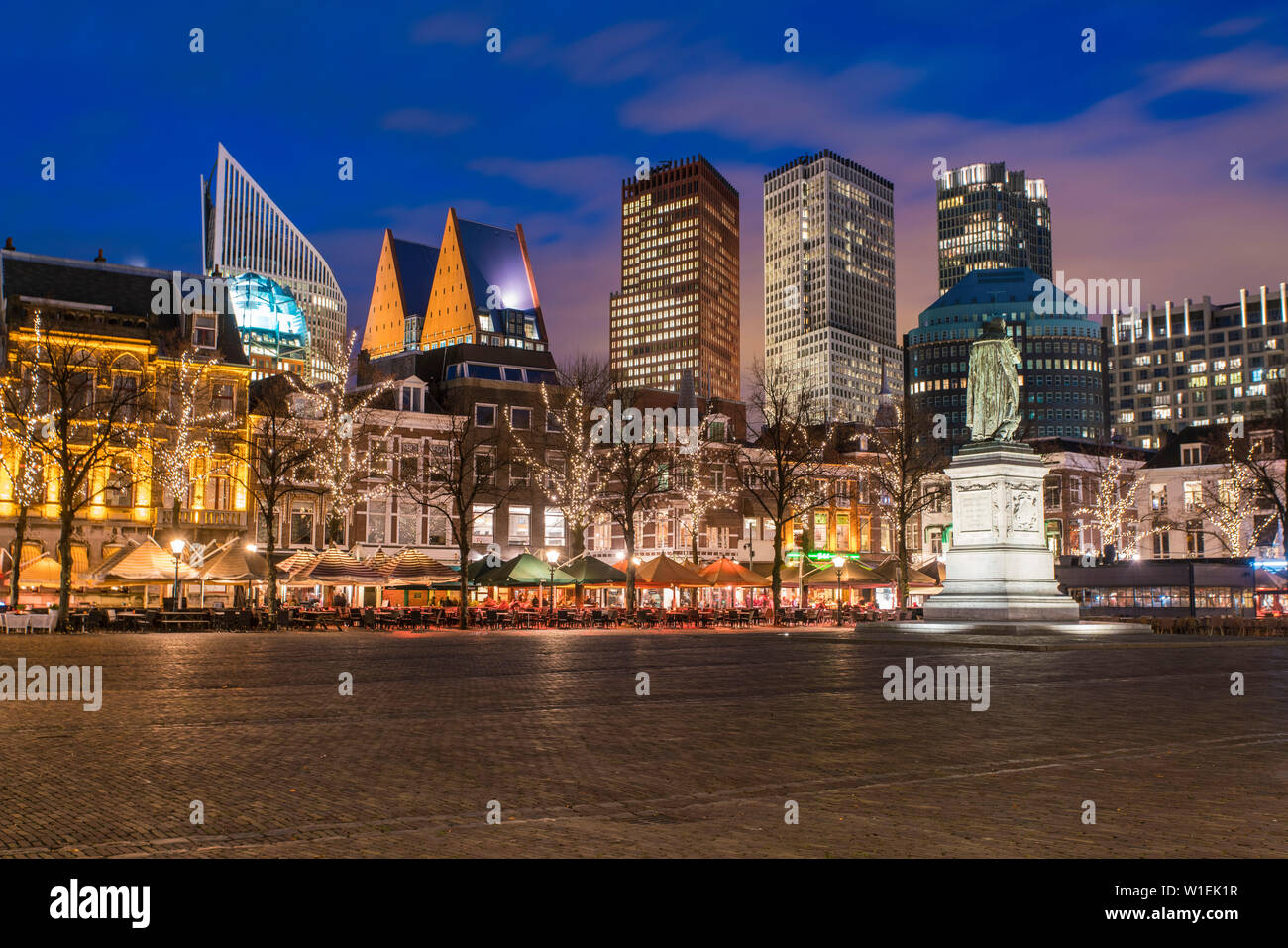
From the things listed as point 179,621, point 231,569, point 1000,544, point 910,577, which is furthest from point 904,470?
point 179,621

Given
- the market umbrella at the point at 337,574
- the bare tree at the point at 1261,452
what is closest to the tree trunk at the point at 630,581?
the market umbrella at the point at 337,574

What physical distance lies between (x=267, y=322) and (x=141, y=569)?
8033 cm

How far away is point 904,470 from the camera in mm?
61281

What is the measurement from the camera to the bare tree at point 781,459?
2215 inches

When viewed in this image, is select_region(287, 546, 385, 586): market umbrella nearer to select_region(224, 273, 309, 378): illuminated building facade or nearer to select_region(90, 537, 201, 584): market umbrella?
select_region(90, 537, 201, 584): market umbrella

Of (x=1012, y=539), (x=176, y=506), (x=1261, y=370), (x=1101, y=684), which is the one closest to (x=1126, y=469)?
(x=1012, y=539)

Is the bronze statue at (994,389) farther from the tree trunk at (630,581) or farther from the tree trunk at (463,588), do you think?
the tree trunk at (463,588)

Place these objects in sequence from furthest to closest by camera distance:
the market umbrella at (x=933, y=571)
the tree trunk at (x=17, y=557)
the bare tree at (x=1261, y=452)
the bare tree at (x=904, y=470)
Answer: the bare tree at (x=1261, y=452) < the bare tree at (x=904, y=470) < the market umbrella at (x=933, y=571) < the tree trunk at (x=17, y=557)

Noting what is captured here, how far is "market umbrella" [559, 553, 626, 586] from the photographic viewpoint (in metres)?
50.8

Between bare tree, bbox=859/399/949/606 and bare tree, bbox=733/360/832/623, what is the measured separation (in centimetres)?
372

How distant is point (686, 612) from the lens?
2195 inches

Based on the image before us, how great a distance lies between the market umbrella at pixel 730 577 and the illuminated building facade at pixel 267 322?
75473 mm

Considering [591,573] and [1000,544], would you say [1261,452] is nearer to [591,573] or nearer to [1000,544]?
[591,573]
